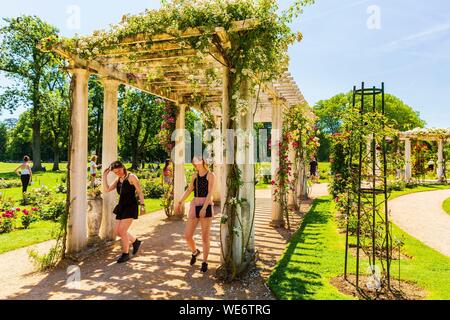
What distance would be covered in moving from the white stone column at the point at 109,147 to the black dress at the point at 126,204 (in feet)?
3.84

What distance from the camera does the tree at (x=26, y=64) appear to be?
85.0ft

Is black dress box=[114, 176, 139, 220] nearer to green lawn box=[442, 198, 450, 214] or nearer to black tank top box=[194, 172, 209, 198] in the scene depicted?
black tank top box=[194, 172, 209, 198]

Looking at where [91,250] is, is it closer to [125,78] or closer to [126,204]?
[126,204]

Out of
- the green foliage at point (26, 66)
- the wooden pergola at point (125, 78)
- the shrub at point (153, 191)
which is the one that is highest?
the green foliage at point (26, 66)

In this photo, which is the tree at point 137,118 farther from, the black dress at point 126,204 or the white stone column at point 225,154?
the white stone column at point 225,154

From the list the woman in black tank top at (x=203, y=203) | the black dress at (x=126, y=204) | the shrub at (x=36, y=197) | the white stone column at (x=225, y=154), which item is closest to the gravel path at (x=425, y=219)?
the white stone column at (x=225, y=154)

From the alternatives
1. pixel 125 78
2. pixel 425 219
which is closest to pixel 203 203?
pixel 125 78

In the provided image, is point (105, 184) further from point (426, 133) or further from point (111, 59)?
point (426, 133)

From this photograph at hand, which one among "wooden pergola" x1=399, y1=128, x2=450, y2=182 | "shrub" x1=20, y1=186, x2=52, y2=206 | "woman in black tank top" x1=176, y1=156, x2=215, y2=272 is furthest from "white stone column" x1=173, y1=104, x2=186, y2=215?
"wooden pergola" x1=399, y1=128, x2=450, y2=182

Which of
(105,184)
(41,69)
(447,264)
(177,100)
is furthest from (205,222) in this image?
(41,69)

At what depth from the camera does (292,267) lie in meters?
5.08

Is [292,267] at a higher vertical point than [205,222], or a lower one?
lower

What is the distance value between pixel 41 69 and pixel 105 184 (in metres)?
26.6

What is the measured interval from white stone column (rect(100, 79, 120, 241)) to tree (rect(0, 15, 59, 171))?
2251cm
